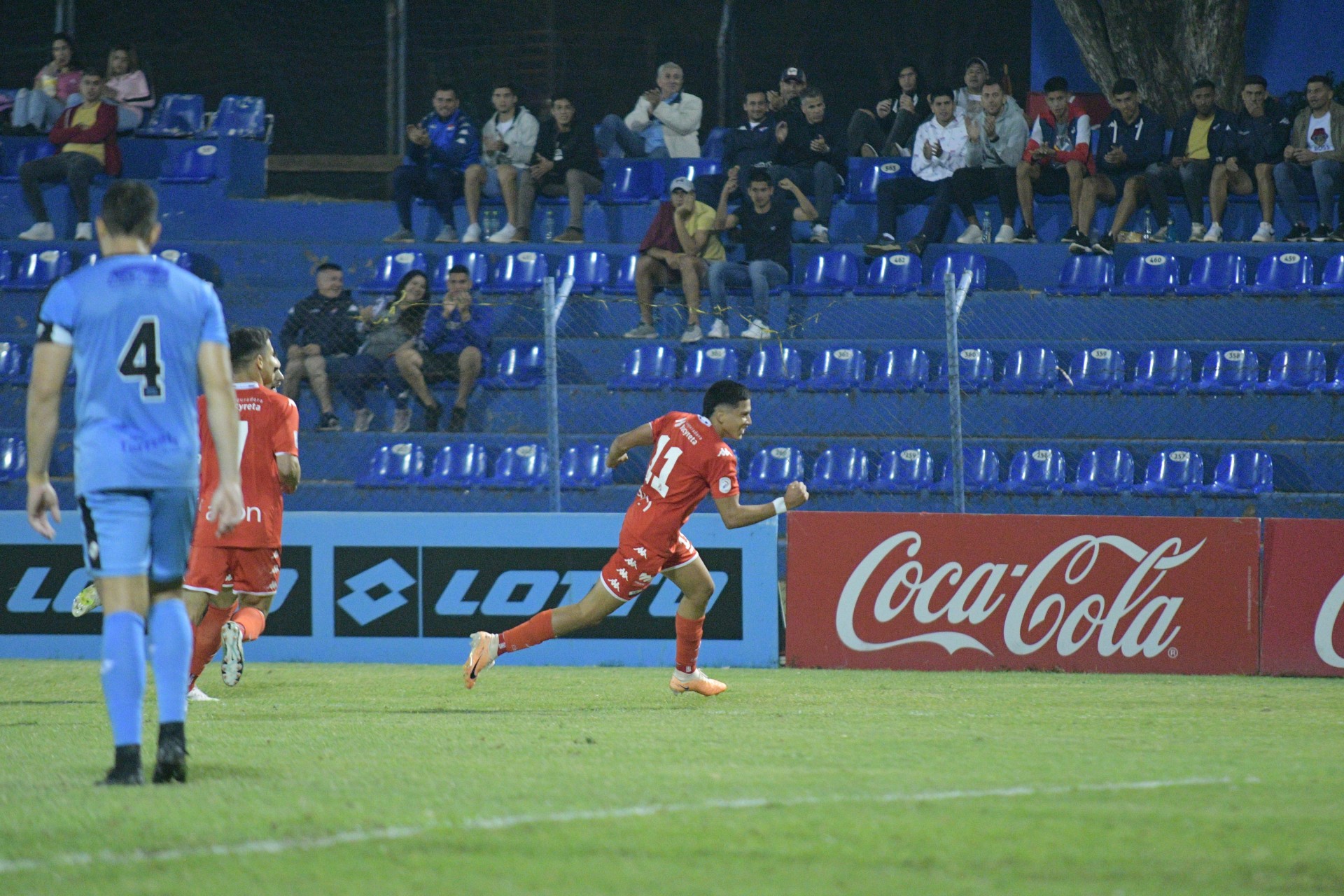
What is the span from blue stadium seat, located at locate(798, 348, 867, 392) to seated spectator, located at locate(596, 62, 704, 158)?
4034 mm

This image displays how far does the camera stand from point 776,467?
1403 centimetres

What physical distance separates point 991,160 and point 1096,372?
2859 millimetres

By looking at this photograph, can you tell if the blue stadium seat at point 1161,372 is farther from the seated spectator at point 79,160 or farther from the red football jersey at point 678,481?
the seated spectator at point 79,160

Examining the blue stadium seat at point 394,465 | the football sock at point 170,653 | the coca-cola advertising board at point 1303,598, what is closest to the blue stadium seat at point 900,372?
the blue stadium seat at point 394,465

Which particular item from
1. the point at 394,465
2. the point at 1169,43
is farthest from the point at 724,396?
the point at 1169,43

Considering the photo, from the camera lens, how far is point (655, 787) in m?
5.11

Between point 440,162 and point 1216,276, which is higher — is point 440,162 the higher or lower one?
the higher one

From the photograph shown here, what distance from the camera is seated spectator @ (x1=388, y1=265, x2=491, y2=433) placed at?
14367mm

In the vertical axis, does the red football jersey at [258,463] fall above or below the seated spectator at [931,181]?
below

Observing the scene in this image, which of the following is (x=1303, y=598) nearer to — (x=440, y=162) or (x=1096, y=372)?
(x=1096, y=372)

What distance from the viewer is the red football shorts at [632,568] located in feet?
27.8

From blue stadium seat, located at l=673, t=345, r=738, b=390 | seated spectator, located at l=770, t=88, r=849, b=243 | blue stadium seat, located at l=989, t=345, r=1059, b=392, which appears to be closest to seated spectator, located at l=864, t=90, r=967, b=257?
seated spectator, located at l=770, t=88, r=849, b=243

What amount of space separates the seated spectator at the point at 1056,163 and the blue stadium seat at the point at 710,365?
3.29 meters

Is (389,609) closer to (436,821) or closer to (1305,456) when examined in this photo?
(436,821)
